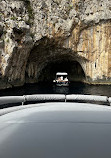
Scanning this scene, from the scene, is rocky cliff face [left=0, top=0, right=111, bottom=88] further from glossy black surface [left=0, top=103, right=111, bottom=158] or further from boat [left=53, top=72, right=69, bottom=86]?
glossy black surface [left=0, top=103, right=111, bottom=158]

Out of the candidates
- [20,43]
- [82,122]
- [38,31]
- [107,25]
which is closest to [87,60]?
[107,25]

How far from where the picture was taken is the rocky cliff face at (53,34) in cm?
1720

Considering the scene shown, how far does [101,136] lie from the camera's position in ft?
4.94

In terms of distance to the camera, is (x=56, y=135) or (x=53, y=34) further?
(x=53, y=34)

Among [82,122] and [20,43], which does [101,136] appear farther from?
[20,43]

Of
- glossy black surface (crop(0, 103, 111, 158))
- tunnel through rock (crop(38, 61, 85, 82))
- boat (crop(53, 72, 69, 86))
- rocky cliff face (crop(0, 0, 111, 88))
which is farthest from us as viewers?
tunnel through rock (crop(38, 61, 85, 82))

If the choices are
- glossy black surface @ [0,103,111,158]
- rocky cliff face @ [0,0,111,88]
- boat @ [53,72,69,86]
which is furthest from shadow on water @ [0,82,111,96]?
glossy black surface @ [0,103,111,158]

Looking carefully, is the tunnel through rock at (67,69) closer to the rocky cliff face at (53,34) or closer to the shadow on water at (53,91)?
the rocky cliff face at (53,34)

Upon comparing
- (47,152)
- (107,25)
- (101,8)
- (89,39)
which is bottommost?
(47,152)

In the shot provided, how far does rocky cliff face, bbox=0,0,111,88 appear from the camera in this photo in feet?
56.4

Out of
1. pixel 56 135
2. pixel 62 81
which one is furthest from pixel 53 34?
pixel 56 135

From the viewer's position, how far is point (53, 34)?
21.0 meters

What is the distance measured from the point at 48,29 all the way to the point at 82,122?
21.0 m

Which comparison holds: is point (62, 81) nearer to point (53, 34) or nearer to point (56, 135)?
point (53, 34)
